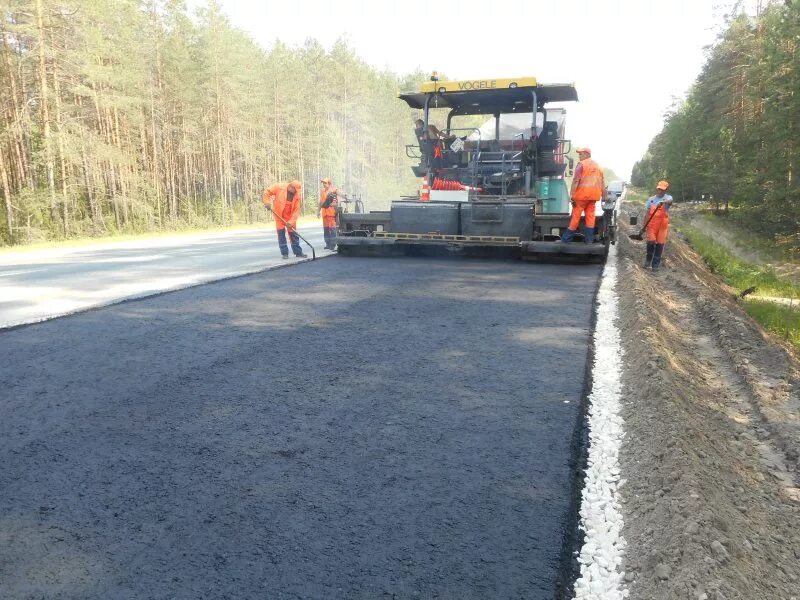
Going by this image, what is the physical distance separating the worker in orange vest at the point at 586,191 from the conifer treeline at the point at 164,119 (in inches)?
793

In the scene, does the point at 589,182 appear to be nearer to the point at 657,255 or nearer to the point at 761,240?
the point at 657,255

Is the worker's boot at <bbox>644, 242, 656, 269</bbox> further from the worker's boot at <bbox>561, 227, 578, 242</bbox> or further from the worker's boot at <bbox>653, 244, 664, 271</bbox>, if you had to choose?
the worker's boot at <bbox>561, 227, 578, 242</bbox>

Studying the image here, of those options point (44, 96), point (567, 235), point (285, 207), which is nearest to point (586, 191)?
point (567, 235)

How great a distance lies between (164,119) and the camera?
3145 cm

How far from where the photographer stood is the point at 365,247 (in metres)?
10.7

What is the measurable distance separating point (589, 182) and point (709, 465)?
6.61 metres

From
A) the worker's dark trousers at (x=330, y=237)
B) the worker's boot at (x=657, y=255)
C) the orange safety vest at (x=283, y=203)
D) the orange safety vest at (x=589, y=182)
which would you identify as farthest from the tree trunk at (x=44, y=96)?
the worker's boot at (x=657, y=255)

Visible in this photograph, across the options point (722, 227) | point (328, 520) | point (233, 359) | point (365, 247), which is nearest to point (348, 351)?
point (233, 359)

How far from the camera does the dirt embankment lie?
1955mm

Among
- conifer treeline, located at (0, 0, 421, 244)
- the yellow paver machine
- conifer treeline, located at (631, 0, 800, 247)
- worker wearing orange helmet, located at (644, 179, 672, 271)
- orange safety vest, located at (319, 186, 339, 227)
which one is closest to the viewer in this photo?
worker wearing orange helmet, located at (644, 179, 672, 271)

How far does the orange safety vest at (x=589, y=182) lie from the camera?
8633 mm

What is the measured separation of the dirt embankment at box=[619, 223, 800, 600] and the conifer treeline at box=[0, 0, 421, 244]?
23.1 m

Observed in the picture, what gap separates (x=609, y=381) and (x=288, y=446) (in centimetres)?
226

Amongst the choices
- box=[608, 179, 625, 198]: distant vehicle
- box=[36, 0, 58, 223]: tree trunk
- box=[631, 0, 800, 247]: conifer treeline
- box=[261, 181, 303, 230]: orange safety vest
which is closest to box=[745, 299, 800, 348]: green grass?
box=[608, 179, 625, 198]: distant vehicle
